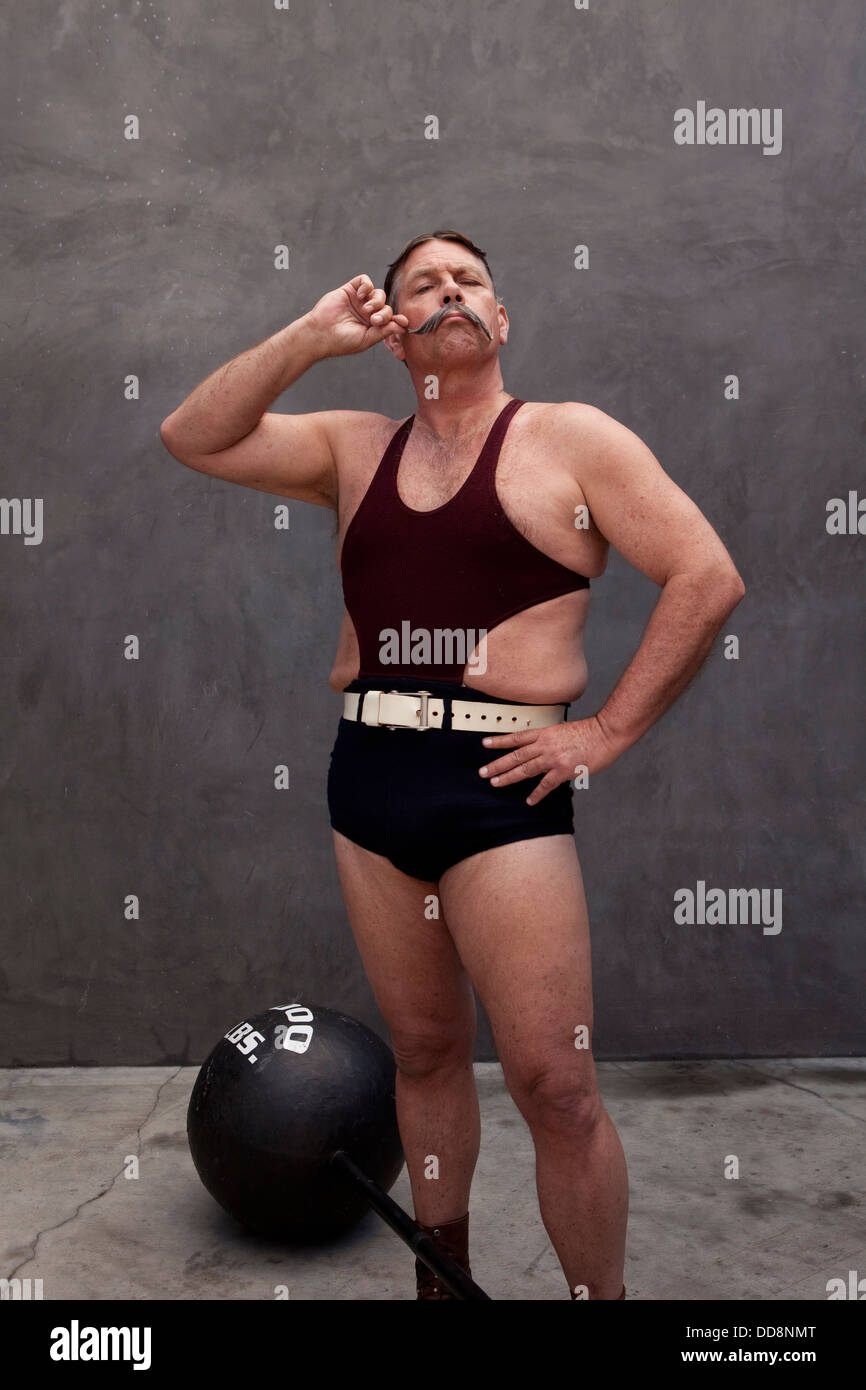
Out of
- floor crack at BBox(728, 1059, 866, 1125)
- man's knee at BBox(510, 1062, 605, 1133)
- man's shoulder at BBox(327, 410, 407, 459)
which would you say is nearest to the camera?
man's knee at BBox(510, 1062, 605, 1133)

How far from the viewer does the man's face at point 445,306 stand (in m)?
2.06

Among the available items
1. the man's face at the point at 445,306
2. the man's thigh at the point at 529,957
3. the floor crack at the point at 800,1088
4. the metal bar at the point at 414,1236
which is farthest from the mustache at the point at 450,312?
the floor crack at the point at 800,1088

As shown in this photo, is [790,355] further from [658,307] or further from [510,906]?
[510,906]

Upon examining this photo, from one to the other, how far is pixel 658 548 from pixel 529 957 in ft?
2.30

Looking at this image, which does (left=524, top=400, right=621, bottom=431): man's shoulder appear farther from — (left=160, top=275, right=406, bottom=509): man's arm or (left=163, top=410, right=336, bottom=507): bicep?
(left=163, top=410, right=336, bottom=507): bicep

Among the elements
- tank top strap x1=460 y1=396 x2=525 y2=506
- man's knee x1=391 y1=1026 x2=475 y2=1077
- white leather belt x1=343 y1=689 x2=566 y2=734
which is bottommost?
man's knee x1=391 y1=1026 x2=475 y2=1077

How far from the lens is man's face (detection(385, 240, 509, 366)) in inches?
81.0

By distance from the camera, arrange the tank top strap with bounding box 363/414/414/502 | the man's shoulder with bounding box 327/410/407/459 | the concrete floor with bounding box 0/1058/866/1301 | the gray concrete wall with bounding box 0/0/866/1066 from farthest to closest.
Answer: the gray concrete wall with bounding box 0/0/866/1066 → the concrete floor with bounding box 0/1058/866/1301 → the man's shoulder with bounding box 327/410/407/459 → the tank top strap with bounding box 363/414/414/502

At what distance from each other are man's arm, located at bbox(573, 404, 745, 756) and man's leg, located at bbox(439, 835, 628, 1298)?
355 millimetres

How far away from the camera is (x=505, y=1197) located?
3008 millimetres

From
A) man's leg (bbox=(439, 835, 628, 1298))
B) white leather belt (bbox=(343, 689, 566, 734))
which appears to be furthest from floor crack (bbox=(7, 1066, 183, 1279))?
white leather belt (bbox=(343, 689, 566, 734))

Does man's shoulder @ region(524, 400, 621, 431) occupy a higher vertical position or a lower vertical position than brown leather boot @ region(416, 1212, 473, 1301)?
higher

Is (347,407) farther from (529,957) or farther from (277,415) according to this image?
(529,957)
